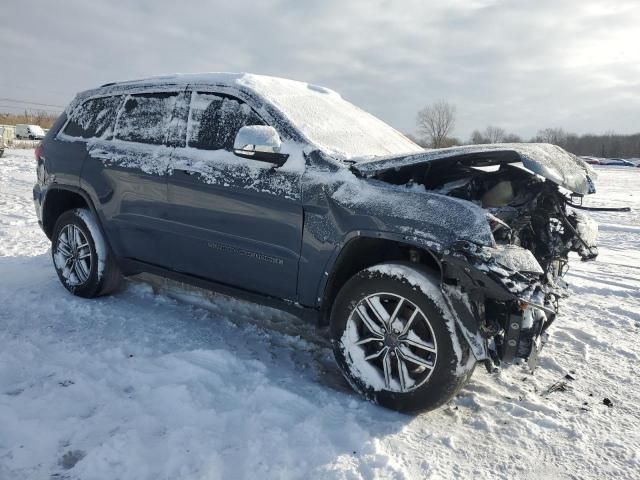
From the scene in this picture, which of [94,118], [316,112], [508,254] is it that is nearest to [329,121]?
[316,112]

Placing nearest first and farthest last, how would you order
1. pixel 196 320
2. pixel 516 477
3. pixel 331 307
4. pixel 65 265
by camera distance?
pixel 516 477 < pixel 331 307 < pixel 196 320 < pixel 65 265

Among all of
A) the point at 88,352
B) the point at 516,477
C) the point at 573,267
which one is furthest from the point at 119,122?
the point at 573,267

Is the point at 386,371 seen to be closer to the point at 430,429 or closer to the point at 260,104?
the point at 430,429

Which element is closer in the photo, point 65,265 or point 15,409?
point 15,409

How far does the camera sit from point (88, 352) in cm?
312

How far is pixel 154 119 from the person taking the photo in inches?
146

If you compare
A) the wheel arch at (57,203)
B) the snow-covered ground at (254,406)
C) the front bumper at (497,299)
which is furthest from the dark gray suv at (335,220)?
the snow-covered ground at (254,406)

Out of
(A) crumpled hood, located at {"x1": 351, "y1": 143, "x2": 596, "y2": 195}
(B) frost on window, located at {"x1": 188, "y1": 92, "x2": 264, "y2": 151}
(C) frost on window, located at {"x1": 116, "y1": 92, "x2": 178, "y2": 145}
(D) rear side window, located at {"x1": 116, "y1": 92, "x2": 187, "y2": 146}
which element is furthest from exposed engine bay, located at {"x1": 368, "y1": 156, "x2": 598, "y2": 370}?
(C) frost on window, located at {"x1": 116, "y1": 92, "x2": 178, "y2": 145}

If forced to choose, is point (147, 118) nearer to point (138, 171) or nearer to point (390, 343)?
point (138, 171)

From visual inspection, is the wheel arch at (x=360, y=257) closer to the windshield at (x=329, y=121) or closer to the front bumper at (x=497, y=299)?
the front bumper at (x=497, y=299)

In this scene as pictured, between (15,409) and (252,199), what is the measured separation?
1748mm

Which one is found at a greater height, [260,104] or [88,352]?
[260,104]

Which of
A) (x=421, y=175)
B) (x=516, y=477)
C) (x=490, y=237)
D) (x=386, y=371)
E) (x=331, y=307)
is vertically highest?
(x=421, y=175)

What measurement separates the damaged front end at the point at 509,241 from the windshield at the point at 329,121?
50 cm
